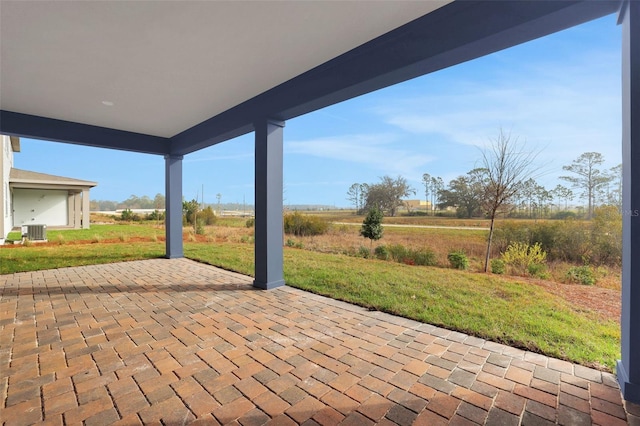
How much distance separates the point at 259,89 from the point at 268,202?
158cm

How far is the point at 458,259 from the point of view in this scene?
16.7 feet

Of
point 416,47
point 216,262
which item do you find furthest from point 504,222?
point 216,262

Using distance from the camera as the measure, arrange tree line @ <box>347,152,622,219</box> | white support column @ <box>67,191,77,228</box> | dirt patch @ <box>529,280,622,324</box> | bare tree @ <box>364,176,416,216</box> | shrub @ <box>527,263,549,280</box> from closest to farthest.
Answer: dirt patch @ <box>529,280,622,324</box>, tree line @ <box>347,152,622,219</box>, shrub @ <box>527,263,549,280</box>, bare tree @ <box>364,176,416,216</box>, white support column @ <box>67,191,77,228</box>

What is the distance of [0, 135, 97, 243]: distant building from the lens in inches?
512

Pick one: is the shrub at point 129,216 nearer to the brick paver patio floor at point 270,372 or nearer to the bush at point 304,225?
the bush at point 304,225

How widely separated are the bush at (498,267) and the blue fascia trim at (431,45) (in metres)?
3.37

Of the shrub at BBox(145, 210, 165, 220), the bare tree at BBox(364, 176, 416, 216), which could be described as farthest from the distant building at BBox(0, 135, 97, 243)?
the bare tree at BBox(364, 176, 416, 216)

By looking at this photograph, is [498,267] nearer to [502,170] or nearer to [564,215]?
[564,215]

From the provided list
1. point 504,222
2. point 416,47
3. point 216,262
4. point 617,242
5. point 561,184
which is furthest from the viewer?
point 216,262

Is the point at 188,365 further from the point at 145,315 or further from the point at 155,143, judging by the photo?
the point at 155,143

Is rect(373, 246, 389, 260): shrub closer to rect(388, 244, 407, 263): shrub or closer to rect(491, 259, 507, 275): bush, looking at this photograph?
rect(388, 244, 407, 263): shrub

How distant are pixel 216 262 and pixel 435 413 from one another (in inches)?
217

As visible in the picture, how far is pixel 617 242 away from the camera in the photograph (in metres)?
3.56

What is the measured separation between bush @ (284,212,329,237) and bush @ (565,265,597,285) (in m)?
4.80
